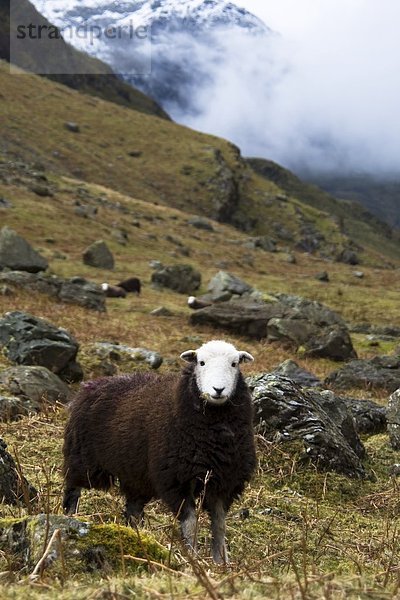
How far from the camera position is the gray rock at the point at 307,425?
9375 mm

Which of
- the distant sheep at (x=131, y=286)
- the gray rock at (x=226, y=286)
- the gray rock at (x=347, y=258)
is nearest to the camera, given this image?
the distant sheep at (x=131, y=286)

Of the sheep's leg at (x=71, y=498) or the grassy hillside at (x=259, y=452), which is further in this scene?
the sheep's leg at (x=71, y=498)

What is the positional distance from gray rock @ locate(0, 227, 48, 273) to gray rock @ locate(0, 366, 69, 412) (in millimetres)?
17890

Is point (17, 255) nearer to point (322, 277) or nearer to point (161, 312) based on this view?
point (161, 312)

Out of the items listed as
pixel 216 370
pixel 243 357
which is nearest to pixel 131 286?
pixel 243 357

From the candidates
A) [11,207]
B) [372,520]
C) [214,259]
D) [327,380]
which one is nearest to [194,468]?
[372,520]

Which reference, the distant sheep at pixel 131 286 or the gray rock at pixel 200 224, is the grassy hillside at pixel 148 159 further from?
the distant sheep at pixel 131 286

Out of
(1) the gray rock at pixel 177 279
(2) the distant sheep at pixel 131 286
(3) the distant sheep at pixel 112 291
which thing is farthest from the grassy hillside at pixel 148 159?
(3) the distant sheep at pixel 112 291

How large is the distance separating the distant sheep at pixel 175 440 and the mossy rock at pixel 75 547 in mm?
1410

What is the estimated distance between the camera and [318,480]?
8.81 metres

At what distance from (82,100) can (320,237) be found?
42.3 metres

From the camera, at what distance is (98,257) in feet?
123

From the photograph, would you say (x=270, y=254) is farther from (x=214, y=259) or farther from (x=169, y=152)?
(x=169, y=152)

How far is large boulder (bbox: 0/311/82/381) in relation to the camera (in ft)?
47.6
